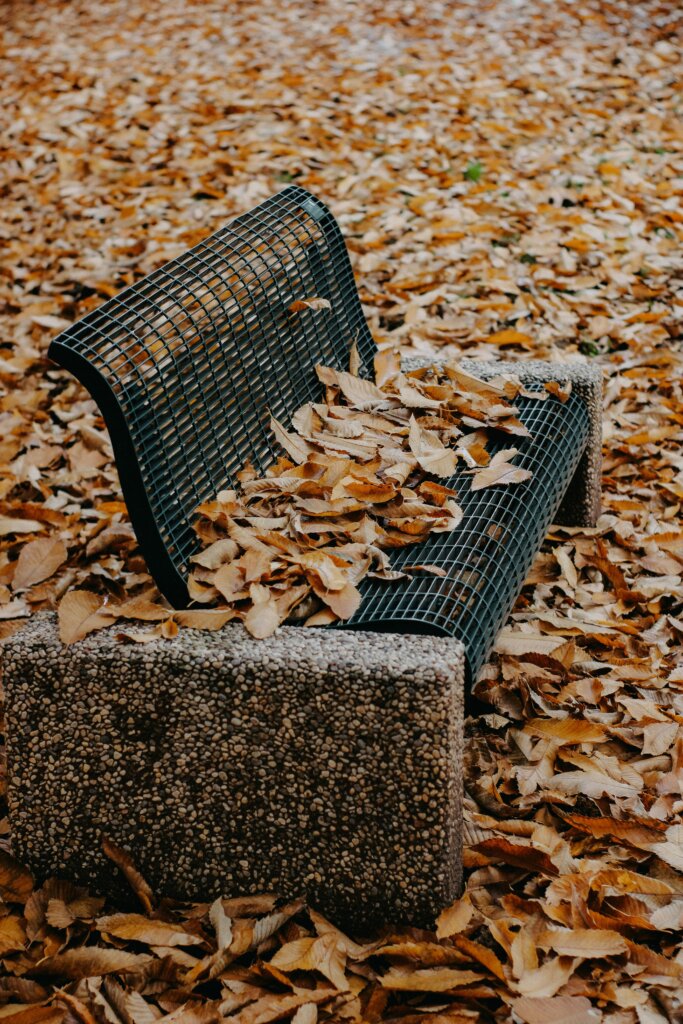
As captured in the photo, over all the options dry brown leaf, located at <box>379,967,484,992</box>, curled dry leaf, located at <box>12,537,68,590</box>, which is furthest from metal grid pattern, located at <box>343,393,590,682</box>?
curled dry leaf, located at <box>12,537,68,590</box>

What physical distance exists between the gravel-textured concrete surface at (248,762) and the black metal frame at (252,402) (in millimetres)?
215

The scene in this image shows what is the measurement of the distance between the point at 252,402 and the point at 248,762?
3.48 feet

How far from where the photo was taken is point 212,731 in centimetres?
196

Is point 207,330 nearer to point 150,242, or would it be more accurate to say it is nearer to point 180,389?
point 180,389

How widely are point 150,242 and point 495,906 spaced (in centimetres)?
400

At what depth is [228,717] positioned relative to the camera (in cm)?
194

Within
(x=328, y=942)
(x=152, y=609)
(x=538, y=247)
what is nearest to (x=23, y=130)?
(x=538, y=247)

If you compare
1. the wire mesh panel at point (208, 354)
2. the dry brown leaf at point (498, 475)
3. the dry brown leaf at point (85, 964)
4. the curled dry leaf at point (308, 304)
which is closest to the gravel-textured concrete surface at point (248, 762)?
the dry brown leaf at point (85, 964)

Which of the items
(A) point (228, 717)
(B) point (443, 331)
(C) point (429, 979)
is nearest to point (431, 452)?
(A) point (228, 717)

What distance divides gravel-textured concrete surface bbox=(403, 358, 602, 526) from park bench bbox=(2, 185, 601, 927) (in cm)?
81

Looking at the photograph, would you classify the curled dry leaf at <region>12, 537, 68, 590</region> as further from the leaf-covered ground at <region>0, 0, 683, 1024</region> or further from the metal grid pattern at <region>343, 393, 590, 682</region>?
the metal grid pattern at <region>343, 393, 590, 682</region>

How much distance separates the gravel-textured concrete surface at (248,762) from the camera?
74.1 inches

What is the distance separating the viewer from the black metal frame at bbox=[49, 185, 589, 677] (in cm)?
214

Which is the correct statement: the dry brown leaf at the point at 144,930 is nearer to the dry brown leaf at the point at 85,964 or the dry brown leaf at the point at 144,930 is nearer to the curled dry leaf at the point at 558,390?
the dry brown leaf at the point at 85,964
